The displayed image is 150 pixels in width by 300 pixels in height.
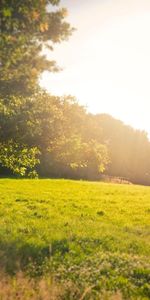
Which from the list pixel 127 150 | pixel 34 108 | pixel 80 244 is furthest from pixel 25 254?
pixel 127 150

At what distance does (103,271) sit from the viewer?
13.4 meters

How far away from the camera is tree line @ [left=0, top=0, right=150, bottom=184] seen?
12047 millimetres

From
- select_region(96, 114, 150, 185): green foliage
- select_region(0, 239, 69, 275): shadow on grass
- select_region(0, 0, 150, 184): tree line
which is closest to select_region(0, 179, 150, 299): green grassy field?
select_region(0, 239, 69, 275): shadow on grass

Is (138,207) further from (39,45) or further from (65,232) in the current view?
(39,45)

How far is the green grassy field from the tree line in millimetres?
3064

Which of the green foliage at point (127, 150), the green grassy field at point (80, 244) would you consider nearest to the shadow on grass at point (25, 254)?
the green grassy field at point (80, 244)

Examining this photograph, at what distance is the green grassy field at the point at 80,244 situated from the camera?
41.3ft

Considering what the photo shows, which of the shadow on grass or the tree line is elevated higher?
the tree line

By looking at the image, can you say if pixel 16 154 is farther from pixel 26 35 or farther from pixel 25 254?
pixel 26 35

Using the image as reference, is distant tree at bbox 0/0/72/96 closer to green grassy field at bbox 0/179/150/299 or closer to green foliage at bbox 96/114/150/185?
green grassy field at bbox 0/179/150/299

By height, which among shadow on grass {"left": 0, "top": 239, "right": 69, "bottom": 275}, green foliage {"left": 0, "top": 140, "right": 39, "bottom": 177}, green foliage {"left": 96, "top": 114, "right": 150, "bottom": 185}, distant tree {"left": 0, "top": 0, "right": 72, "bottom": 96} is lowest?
shadow on grass {"left": 0, "top": 239, "right": 69, "bottom": 275}

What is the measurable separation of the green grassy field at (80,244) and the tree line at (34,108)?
3064mm

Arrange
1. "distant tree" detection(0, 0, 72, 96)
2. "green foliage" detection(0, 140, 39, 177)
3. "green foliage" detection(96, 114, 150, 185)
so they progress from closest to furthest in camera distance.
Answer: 1. "distant tree" detection(0, 0, 72, 96)
2. "green foliage" detection(0, 140, 39, 177)
3. "green foliage" detection(96, 114, 150, 185)

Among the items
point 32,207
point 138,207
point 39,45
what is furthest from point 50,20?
point 138,207
